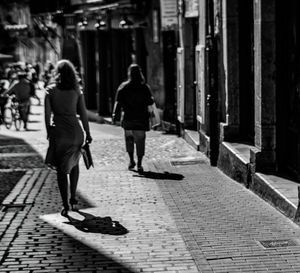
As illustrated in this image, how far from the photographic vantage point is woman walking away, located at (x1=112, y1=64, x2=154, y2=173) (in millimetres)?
14117

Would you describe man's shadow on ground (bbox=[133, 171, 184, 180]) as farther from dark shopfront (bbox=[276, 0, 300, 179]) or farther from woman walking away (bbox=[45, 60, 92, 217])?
woman walking away (bbox=[45, 60, 92, 217])

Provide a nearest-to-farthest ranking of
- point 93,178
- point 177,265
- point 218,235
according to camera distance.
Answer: point 177,265, point 218,235, point 93,178

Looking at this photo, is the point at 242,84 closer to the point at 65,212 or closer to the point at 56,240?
the point at 65,212

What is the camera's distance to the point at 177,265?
7430 mm

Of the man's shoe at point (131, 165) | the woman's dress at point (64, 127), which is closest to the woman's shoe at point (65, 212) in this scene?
the woman's dress at point (64, 127)

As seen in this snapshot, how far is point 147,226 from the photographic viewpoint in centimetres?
924

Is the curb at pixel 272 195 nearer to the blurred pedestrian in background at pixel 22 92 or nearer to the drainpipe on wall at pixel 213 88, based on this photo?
the drainpipe on wall at pixel 213 88

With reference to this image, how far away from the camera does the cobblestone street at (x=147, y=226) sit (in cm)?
759

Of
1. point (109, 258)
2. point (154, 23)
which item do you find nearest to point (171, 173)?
point (109, 258)

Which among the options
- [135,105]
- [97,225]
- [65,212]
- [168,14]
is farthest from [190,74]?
[97,225]

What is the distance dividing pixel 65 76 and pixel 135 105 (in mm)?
4154

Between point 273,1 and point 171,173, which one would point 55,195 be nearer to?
point 171,173

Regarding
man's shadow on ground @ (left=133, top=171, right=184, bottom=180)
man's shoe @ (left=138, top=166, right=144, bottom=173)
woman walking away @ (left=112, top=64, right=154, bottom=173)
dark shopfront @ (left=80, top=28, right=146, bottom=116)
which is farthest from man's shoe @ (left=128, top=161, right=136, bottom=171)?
dark shopfront @ (left=80, top=28, right=146, bottom=116)

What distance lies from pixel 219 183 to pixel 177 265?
505cm
